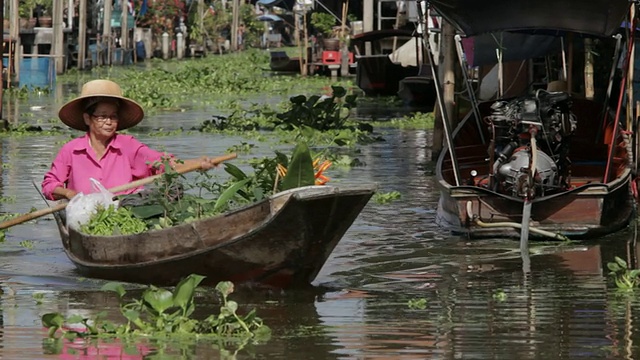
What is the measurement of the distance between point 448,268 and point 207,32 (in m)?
60.1

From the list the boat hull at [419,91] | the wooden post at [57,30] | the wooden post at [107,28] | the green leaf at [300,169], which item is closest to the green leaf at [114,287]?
the green leaf at [300,169]

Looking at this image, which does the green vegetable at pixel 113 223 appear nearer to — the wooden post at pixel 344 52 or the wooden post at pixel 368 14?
the wooden post at pixel 368 14

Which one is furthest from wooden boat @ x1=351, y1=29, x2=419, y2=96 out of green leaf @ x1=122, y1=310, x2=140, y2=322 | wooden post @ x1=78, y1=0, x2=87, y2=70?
green leaf @ x1=122, y1=310, x2=140, y2=322

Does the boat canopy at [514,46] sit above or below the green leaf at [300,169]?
above

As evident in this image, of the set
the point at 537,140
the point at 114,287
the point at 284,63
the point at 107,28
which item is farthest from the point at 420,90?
the point at 107,28

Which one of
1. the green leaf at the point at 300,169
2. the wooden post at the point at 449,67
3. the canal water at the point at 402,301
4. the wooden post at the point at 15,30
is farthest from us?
the wooden post at the point at 15,30

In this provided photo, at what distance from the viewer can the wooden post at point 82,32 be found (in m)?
41.1

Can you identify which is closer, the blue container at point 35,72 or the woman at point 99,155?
the woman at point 99,155

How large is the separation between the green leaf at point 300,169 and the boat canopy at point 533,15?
12.0ft

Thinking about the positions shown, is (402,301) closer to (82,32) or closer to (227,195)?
(227,195)

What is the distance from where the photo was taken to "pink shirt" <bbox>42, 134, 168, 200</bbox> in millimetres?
10180

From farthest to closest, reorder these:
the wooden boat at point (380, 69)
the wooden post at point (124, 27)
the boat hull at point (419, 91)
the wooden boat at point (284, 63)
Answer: the wooden post at point (124, 27) < the wooden boat at point (284, 63) < the wooden boat at point (380, 69) < the boat hull at point (419, 91)

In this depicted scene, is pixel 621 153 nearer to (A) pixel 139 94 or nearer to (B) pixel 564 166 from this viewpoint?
(B) pixel 564 166

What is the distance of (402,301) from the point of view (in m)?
8.96
